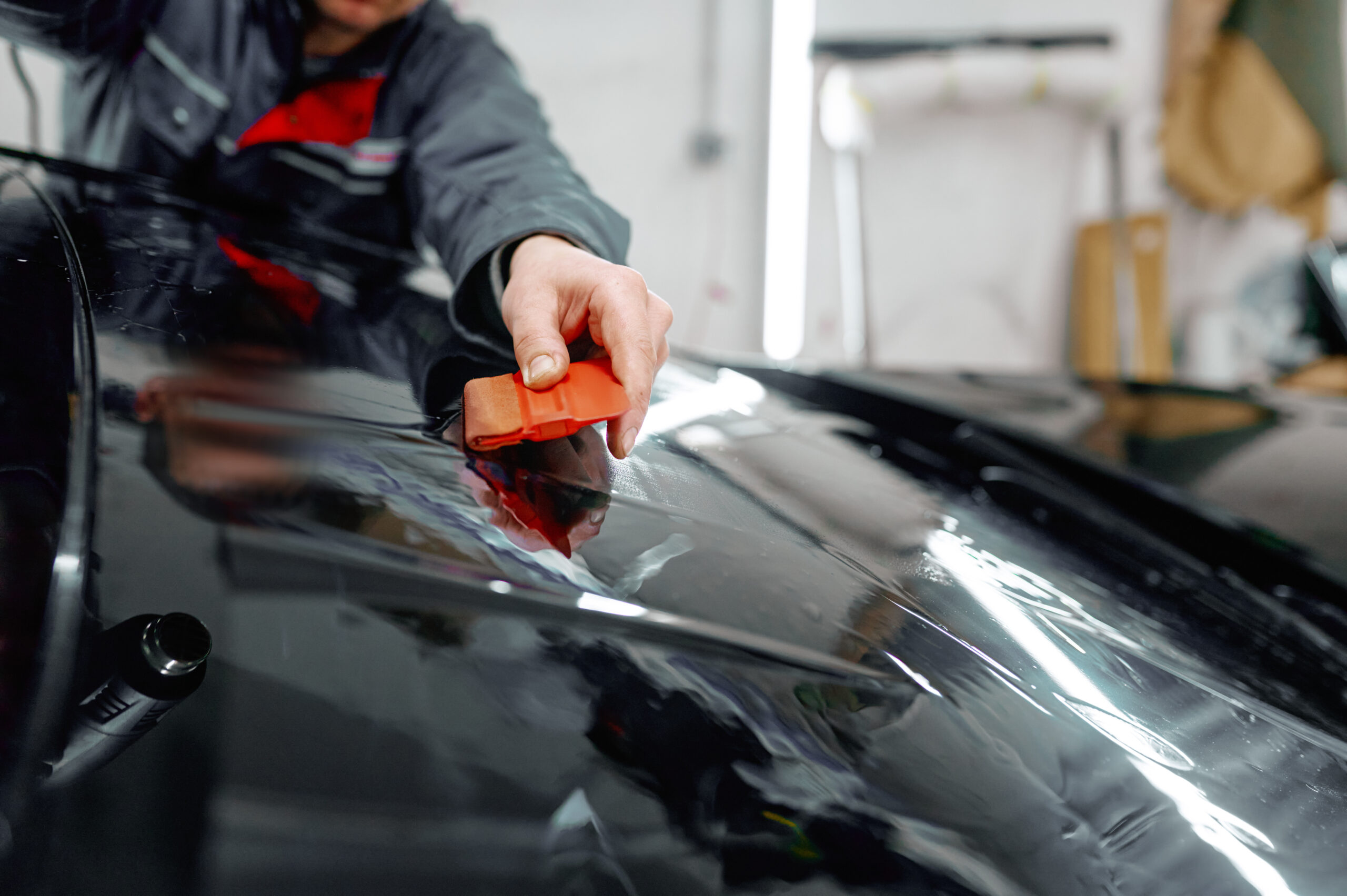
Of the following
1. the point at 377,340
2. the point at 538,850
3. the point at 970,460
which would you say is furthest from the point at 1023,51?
the point at 538,850

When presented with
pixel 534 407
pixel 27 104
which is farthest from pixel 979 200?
pixel 534 407

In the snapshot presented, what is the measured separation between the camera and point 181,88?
0.73 m

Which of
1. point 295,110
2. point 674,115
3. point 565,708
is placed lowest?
point 565,708

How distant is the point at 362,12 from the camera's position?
0.71 m

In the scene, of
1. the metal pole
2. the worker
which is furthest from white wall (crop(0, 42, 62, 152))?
the metal pole

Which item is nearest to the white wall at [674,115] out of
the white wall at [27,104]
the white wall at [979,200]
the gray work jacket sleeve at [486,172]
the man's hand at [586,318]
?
the white wall at [979,200]

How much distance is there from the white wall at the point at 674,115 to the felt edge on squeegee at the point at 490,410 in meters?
1.49

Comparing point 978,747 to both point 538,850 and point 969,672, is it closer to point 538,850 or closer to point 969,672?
point 969,672

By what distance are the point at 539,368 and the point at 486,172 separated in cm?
35

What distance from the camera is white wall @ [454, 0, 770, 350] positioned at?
1955 millimetres

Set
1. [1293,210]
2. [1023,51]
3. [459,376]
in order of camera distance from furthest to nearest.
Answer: [1293,210] → [1023,51] → [459,376]

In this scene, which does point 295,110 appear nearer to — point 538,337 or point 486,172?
point 486,172

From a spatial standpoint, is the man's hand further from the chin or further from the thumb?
the chin

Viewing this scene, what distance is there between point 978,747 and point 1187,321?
2748 millimetres
